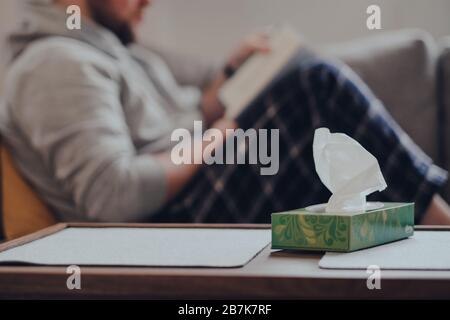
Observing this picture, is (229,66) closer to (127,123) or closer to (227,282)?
(127,123)

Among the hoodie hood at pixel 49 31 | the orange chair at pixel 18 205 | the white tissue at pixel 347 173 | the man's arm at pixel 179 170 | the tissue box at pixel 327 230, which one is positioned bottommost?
the orange chair at pixel 18 205

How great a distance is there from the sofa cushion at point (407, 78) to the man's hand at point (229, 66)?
19 cm

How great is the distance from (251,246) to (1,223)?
3.13 feet

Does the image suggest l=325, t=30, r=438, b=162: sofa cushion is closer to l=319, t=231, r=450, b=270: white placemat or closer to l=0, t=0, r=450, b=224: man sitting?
l=0, t=0, r=450, b=224: man sitting

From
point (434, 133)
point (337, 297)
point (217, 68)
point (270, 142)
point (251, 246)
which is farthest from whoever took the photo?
point (217, 68)

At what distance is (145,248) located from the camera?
32.7 inches

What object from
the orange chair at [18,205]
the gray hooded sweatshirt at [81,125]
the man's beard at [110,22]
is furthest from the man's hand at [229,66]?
the orange chair at [18,205]

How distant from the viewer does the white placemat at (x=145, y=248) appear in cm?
74

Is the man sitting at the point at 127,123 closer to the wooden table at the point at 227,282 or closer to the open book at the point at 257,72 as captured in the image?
the open book at the point at 257,72

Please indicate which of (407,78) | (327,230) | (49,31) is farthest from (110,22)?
(327,230)

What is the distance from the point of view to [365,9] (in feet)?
5.81

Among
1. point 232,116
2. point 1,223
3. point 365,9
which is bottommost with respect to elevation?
point 1,223
